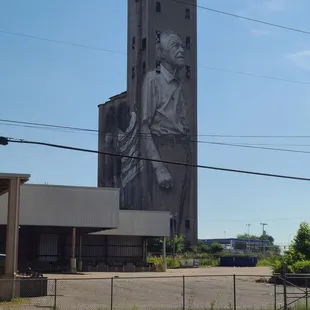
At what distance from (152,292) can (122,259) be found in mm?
32156

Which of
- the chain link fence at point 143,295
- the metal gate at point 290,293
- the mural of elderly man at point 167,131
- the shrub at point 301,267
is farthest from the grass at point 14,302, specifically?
the mural of elderly man at point 167,131

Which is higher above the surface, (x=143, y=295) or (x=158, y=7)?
(x=158, y=7)

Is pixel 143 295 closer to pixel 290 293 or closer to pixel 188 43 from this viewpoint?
pixel 290 293

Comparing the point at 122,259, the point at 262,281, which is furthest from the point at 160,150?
the point at 262,281

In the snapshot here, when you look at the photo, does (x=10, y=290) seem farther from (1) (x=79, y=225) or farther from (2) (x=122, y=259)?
(2) (x=122, y=259)

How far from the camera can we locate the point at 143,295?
30141 millimetres

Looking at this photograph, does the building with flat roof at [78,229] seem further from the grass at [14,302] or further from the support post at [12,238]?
the grass at [14,302]

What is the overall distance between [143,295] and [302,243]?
18.2 meters

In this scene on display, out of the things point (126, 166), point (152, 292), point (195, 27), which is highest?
point (195, 27)

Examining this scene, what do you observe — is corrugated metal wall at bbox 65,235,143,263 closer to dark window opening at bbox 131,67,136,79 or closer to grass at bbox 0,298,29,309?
grass at bbox 0,298,29,309

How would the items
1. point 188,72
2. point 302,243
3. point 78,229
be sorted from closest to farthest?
point 302,243
point 78,229
point 188,72

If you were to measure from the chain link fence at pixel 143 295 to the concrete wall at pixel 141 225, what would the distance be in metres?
23.9

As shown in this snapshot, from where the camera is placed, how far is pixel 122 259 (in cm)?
6322

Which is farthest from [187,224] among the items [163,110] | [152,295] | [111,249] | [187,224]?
[152,295]
